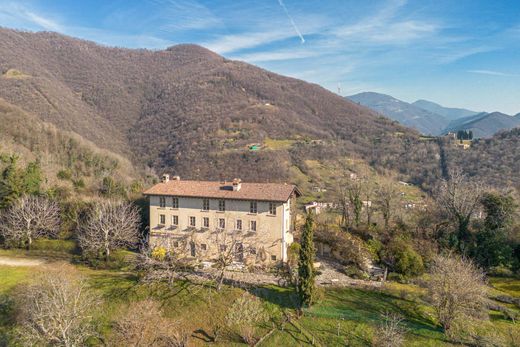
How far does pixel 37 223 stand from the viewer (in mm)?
39969

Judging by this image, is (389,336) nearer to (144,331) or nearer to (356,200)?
(144,331)

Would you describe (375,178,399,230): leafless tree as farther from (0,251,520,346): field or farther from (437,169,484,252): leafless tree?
(0,251,520,346): field

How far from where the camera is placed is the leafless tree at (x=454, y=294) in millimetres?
24328

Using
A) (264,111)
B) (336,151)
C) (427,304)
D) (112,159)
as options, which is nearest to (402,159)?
(336,151)

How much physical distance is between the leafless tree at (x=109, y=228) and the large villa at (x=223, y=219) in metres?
2.41

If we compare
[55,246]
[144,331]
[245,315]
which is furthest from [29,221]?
[245,315]

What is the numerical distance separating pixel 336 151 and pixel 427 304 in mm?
122318

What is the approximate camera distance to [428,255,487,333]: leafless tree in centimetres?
2433

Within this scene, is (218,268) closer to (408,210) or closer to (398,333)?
(398,333)

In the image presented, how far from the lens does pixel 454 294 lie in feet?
79.8

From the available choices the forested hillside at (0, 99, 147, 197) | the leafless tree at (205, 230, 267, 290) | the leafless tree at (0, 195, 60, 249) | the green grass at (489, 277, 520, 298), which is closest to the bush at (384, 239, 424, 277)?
the green grass at (489, 277, 520, 298)

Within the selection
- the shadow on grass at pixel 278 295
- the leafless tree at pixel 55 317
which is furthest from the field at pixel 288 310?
the leafless tree at pixel 55 317

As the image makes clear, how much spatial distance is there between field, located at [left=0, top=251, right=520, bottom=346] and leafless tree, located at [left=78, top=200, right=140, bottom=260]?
12.7 feet

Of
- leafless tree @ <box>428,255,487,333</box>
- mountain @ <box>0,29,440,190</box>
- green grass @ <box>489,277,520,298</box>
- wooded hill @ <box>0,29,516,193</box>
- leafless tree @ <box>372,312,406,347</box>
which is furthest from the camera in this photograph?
wooded hill @ <box>0,29,516,193</box>
